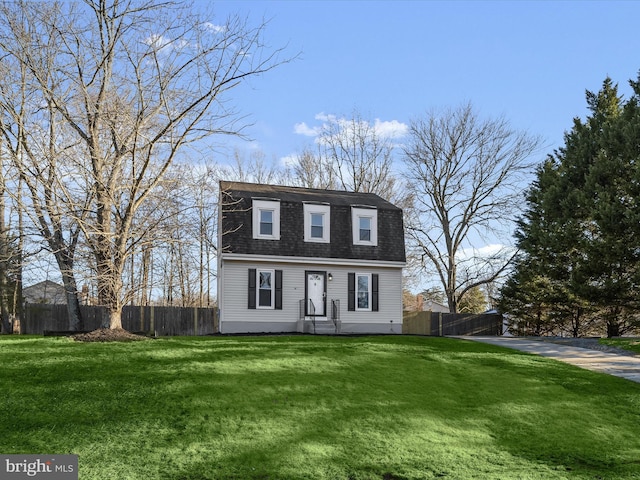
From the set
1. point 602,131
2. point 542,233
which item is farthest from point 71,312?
point 602,131

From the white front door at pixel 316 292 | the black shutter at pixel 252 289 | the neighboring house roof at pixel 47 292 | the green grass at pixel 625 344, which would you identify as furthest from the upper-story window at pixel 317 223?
the green grass at pixel 625 344

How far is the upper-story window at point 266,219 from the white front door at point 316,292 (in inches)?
86.8

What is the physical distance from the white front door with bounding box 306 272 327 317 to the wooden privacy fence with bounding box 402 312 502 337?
28.2 ft

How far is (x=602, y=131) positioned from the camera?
26203 mm

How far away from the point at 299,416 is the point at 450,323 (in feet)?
78.4

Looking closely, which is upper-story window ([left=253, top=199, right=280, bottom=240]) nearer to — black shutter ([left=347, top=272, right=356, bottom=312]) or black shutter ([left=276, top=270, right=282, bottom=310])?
black shutter ([left=276, top=270, right=282, bottom=310])

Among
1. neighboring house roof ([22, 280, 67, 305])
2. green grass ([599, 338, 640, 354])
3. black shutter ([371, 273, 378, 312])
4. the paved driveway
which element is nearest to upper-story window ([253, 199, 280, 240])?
black shutter ([371, 273, 378, 312])

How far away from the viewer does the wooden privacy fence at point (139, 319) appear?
26.3 m

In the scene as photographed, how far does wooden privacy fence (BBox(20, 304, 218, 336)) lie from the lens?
26.3 metres

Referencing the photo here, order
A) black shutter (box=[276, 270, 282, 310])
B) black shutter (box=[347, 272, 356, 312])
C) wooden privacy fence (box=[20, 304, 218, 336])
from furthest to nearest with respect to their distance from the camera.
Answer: wooden privacy fence (box=[20, 304, 218, 336])
black shutter (box=[347, 272, 356, 312])
black shutter (box=[276, 270, 282, 310])

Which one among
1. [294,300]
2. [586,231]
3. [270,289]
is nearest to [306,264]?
[294,300]

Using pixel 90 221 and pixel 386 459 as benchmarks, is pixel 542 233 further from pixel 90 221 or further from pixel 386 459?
pixel 386 459

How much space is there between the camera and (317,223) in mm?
25281

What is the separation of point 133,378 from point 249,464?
11.7 feet
